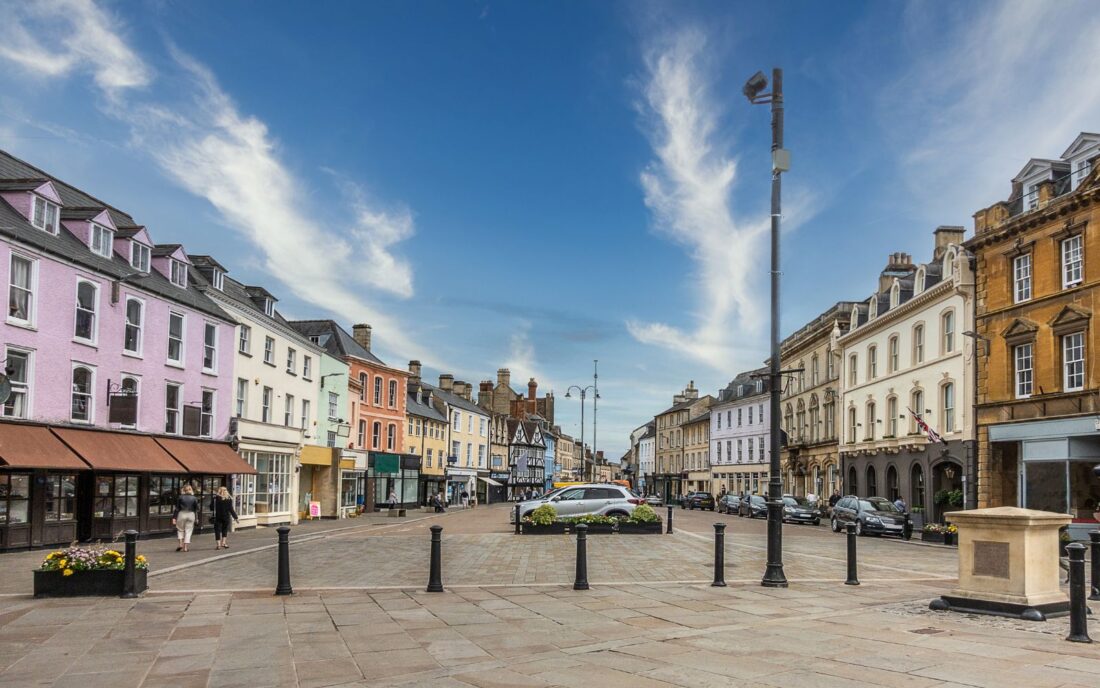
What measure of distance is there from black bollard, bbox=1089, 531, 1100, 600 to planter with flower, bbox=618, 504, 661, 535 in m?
15.0

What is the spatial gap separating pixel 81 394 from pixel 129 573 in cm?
1295

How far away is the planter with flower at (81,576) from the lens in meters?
12.6

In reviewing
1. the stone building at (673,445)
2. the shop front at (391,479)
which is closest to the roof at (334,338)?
the shop front at (391,479)

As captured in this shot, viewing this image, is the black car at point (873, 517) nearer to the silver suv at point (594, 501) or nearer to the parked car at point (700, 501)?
the silver suv at point (594, 501)

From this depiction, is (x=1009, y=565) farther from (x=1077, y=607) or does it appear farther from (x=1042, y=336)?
(x=1042, y=336)

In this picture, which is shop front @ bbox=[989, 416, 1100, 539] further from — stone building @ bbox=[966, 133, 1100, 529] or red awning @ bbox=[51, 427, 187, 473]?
red awning @ bbox=[51, 427, 187, 473]

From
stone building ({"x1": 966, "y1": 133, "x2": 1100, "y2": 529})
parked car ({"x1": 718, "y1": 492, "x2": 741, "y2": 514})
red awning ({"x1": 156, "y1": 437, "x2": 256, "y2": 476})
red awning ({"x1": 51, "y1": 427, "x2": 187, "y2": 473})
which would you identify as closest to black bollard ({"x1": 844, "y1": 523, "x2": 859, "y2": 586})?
stone building ({"x1": 966, "y1": 133, "x2": 1100, "y2": 529})

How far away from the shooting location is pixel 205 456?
2891 centimetres

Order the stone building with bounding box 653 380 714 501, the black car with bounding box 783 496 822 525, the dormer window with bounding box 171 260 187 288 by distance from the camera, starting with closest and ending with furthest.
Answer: the dormer window with bounding box 171 260 187 288 → the black car with bounding box 783 496 822 525 → the stone building with bounding box 653 380 714 501

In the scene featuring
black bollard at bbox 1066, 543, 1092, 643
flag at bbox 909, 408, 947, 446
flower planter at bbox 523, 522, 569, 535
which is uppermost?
flag at bbox 909, 408, 947, 446

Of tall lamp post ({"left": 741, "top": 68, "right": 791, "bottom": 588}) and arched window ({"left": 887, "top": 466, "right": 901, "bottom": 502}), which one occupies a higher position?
tall lamp post ({"left": 741, "top": 68, "right": 791, "bottom": 588})

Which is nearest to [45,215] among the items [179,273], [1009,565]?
[179,273]

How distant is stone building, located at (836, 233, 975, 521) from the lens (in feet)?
116

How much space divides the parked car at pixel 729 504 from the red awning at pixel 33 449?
41436mm
